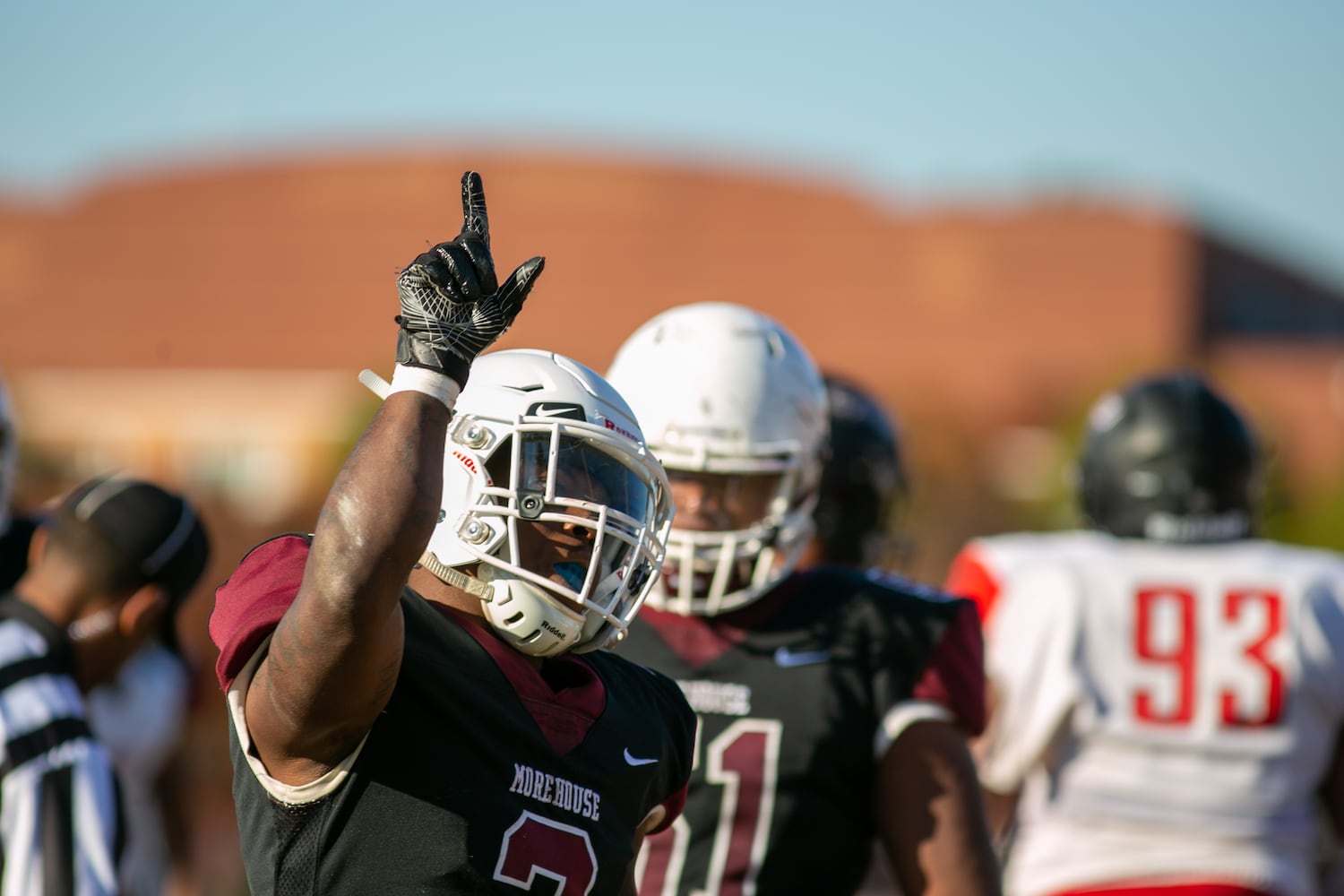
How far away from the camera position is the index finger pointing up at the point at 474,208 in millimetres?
2039

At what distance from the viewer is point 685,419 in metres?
3.10

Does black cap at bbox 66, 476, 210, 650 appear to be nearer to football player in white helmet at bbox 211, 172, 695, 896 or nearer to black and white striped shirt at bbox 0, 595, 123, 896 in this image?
black and white striped shirt at bbox 0, 595, 123, 896

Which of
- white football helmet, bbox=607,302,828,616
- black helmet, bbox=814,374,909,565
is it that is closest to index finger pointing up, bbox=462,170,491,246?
white football helmet, bbox=607,302,828,616

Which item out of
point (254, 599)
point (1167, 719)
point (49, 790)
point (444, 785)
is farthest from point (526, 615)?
point (1167, 719)

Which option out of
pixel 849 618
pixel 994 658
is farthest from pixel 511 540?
pixel 994 658

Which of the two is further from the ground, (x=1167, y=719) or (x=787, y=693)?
(x=787, y=693)

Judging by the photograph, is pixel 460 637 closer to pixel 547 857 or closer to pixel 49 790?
pixel 547 857

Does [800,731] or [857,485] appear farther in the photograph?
[857,485]

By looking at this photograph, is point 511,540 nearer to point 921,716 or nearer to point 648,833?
point 648,833

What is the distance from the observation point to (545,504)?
222 cm

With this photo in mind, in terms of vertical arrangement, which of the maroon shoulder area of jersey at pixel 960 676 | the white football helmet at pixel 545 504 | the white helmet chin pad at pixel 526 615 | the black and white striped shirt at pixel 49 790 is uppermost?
the white football helmet at pixel 545 504

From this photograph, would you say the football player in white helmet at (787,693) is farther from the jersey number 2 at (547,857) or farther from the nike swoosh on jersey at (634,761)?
the jersey number 2 at (547,857)

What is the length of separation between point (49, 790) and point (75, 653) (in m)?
0.48

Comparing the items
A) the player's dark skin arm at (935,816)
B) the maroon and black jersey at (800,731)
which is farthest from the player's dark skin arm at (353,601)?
the player's dark skin arm at (935,816)
